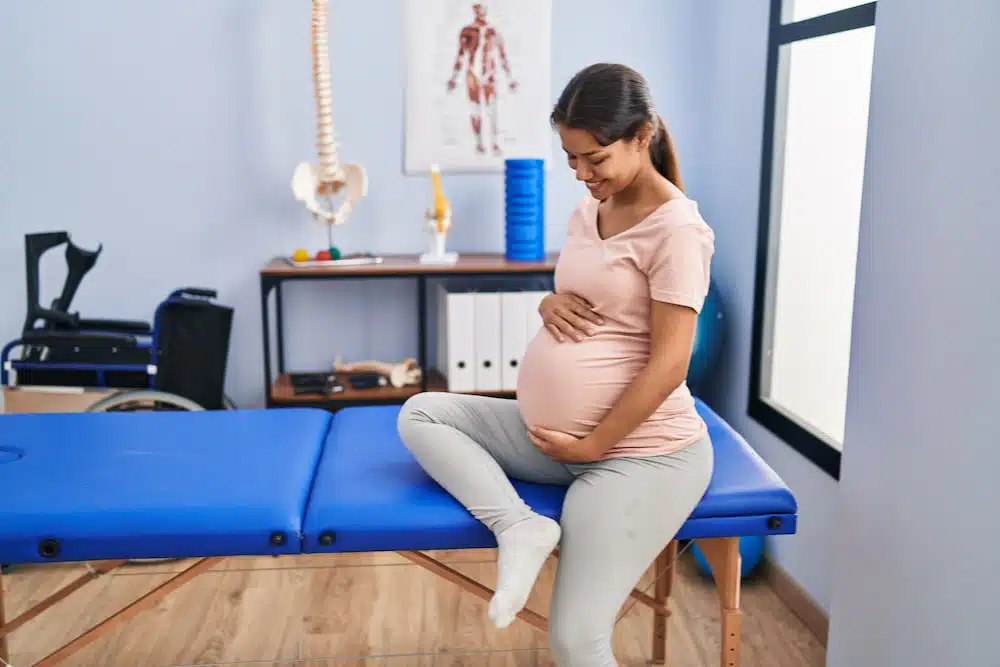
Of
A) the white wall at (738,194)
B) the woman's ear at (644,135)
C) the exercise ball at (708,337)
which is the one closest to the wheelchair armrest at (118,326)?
the exercise ball at (708,337)

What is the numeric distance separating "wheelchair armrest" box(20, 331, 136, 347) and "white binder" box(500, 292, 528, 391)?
3.51 feet

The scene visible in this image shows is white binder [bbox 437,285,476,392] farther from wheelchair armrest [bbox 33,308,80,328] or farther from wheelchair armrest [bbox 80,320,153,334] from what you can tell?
wheelchair armrest [bbox 33,308,80,328]

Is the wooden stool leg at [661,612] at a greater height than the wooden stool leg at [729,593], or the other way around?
the wooden stool leg at [729,593]

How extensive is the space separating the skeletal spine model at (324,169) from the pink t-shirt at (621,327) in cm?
145

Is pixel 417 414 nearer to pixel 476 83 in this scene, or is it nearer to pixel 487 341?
pixel 487 341

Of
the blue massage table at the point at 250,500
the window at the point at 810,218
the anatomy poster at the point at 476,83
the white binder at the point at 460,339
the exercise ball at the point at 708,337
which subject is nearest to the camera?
the blue massage table at the point at 250,500

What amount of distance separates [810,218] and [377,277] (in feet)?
4.18

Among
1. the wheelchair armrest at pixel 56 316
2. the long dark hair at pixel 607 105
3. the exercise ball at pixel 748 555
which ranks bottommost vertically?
the exercise ball at pixel 748 555

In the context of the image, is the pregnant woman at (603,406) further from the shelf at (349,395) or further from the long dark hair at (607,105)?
the shelf at (349,395)

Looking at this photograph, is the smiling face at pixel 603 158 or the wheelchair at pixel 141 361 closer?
the smiling face at pixel 603 158

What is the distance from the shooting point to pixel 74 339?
8.77 feet

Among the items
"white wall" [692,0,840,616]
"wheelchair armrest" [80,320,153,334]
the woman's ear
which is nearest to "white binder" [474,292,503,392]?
"white wall" [692,0,840,616]

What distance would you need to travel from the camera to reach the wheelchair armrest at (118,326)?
118 inches

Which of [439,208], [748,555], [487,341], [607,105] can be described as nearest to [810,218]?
[748,555]
